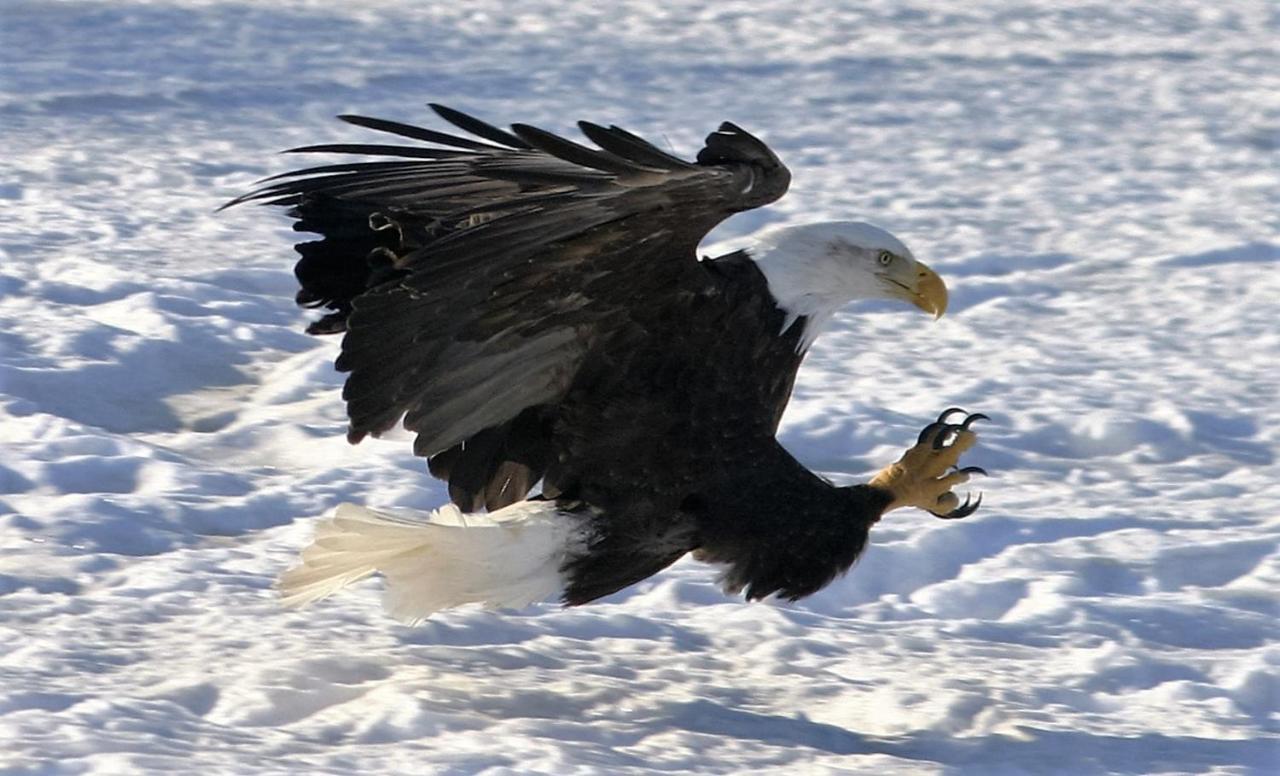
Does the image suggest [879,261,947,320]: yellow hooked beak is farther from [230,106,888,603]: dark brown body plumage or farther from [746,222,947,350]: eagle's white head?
[230,106,888,603]: dark brown body plumage

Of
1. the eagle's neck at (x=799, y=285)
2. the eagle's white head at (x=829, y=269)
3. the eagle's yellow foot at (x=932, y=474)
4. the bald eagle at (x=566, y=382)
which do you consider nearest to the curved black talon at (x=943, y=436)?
the eagle's yellow foot at (x=932, y=474)

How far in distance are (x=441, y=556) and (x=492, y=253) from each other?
67 cm

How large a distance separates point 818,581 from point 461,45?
6.25m

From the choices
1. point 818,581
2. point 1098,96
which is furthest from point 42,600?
point 1098,96

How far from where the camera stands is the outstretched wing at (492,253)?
2852 millimetres

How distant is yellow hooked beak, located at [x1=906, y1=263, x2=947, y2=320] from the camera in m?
3.64

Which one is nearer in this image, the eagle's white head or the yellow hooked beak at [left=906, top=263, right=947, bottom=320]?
the eagle's white head

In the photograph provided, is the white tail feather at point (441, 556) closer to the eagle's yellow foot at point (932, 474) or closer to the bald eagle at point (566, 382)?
the bald eagle at point (566, 382)

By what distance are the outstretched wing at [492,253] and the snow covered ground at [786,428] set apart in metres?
0.53

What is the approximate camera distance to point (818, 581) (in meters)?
3.62

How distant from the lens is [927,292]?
3664 mm

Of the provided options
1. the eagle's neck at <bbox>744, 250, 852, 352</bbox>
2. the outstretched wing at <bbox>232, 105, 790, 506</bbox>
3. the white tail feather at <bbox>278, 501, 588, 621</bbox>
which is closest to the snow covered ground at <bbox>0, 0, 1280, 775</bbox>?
the white tail feather at <bbox>278, 501, 588, 621</bbox>

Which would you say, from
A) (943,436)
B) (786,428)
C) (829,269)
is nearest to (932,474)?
(943,436)

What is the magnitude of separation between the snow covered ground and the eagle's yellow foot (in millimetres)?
286
